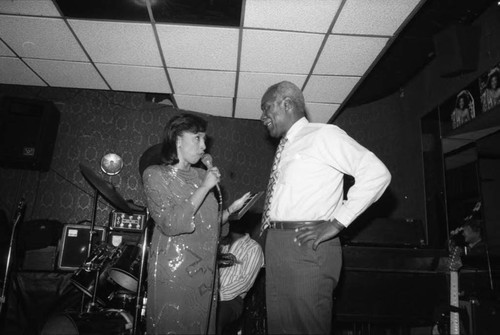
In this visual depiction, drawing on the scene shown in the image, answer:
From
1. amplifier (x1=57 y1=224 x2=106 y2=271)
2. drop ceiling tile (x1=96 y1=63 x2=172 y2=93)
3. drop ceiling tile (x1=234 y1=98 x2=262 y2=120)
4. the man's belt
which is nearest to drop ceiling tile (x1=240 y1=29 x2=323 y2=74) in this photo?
drop ceiling tile (x1=234 y1=98 x2=262 y2=120)

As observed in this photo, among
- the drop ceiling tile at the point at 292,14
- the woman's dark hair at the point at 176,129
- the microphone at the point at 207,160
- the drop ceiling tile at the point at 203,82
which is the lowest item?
the microphone at the point at 207,160

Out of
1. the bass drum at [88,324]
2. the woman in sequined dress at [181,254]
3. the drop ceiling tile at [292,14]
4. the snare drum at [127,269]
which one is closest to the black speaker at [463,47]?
the drop ceiling tile at [292,14]

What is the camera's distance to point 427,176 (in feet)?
15.2

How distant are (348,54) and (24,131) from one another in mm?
4412

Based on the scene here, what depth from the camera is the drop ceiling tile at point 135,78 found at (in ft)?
14.1

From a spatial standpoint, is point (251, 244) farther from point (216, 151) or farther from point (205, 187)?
point (216, 151)

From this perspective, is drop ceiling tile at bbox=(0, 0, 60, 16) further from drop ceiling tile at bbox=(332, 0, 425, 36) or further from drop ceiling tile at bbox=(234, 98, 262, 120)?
drop ceiling tile at bbox=(332, 0, 425, 36)

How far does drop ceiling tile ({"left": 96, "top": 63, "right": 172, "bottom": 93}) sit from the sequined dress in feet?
9.35

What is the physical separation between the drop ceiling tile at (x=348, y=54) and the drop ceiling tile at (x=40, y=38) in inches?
114

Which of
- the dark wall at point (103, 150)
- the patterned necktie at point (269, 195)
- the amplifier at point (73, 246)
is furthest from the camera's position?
the dark wall at point (103, 150)

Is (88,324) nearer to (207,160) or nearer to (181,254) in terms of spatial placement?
(181,254)

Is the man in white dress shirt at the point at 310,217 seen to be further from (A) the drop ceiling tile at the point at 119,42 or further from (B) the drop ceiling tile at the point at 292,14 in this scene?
(A) the drop ceiling tile at the point at 119,42

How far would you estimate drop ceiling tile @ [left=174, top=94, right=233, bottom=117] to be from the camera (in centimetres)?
499

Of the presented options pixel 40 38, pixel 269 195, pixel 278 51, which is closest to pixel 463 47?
pixel 278 51
